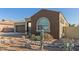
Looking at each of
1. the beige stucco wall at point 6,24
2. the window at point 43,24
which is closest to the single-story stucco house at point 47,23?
the window at point 43,24

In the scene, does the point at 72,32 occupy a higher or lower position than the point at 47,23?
lower

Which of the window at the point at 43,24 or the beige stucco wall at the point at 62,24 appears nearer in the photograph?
the beige stucco wall at the point at 62,24

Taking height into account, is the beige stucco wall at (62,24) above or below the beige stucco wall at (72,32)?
above

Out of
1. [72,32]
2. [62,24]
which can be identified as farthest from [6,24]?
[72,32]

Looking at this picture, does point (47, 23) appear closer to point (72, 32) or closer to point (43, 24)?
point (43, 24)

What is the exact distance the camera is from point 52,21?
19.2 ft

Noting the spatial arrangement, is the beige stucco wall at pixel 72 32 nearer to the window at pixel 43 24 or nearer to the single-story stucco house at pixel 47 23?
the single-story stucco house at pixel 47 23

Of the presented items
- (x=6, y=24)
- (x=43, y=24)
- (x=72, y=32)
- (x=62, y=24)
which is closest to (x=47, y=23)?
(x=43, y=24)
